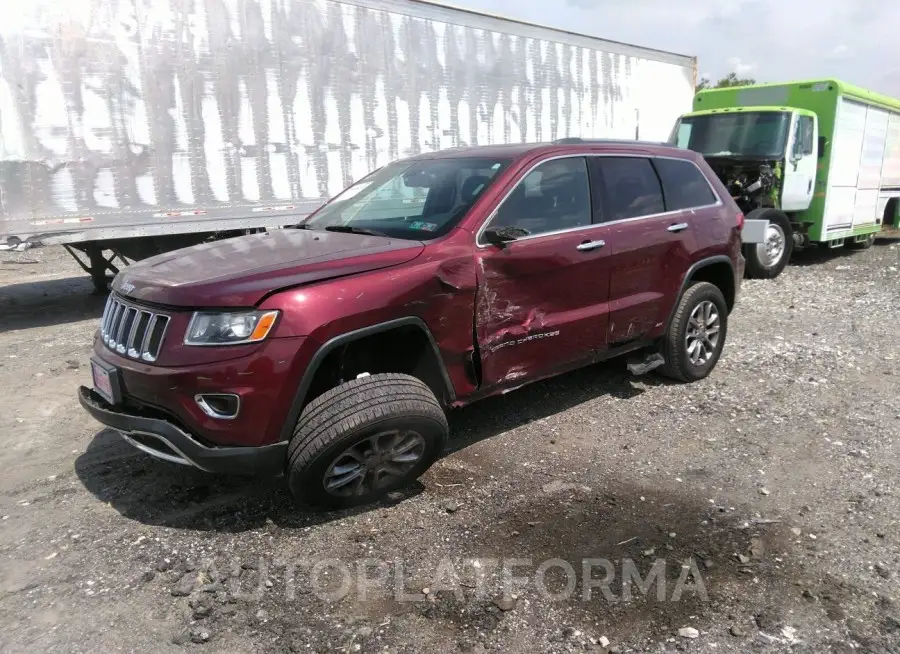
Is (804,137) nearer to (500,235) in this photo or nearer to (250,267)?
(500,235)

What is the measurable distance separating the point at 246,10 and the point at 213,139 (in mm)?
1607

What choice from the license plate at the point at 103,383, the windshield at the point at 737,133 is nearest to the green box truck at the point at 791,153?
the windshield at the point at 737,133

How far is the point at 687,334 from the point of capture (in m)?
5.04

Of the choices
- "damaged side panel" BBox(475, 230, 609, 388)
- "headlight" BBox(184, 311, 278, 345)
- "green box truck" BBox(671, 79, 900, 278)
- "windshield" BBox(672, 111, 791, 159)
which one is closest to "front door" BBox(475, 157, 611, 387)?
"damaged side panel" BBox(475, 230, 609, 388)

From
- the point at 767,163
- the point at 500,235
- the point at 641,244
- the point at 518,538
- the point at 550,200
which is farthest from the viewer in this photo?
the point at 767,163

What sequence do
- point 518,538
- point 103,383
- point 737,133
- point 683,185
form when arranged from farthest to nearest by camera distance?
1. point 737,133
2. point 683,185
3. point 103,383
4. point 518,538

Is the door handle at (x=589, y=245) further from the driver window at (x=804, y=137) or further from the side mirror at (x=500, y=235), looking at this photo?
the driver window at (x=804, y=137)

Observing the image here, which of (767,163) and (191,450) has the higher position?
(767,163)

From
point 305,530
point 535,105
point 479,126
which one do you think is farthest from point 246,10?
point 305,530

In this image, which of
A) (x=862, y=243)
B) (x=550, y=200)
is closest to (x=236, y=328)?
(x=550, y=200)

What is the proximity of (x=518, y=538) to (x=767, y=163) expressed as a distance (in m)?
8.80

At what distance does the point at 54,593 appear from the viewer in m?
2.81

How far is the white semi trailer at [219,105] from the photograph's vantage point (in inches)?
275

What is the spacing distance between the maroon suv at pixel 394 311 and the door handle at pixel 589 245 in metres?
0.01
